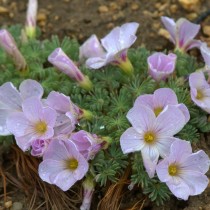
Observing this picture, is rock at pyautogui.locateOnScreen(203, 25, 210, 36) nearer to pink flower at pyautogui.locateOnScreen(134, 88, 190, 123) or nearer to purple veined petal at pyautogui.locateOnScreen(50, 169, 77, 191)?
pink flower at pyautogui.locateOnScreen(134, 88, 190, 123)

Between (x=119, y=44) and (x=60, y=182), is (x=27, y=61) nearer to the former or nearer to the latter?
(x=119, y=44)

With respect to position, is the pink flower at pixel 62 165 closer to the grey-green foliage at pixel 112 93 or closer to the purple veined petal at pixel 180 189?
the grey-green foliage at pixel 112 93

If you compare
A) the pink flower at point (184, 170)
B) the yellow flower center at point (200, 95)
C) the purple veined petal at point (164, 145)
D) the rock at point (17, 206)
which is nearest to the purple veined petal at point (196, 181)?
the pink flower at point (184, 170)

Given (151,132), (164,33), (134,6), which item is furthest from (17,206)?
(134,6)

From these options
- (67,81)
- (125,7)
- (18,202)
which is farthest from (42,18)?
(18,202)

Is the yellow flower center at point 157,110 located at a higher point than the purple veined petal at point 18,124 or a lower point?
lower

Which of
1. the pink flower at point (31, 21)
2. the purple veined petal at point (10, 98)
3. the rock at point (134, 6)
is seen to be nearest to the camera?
the purple veined petal at point (10, 98)
